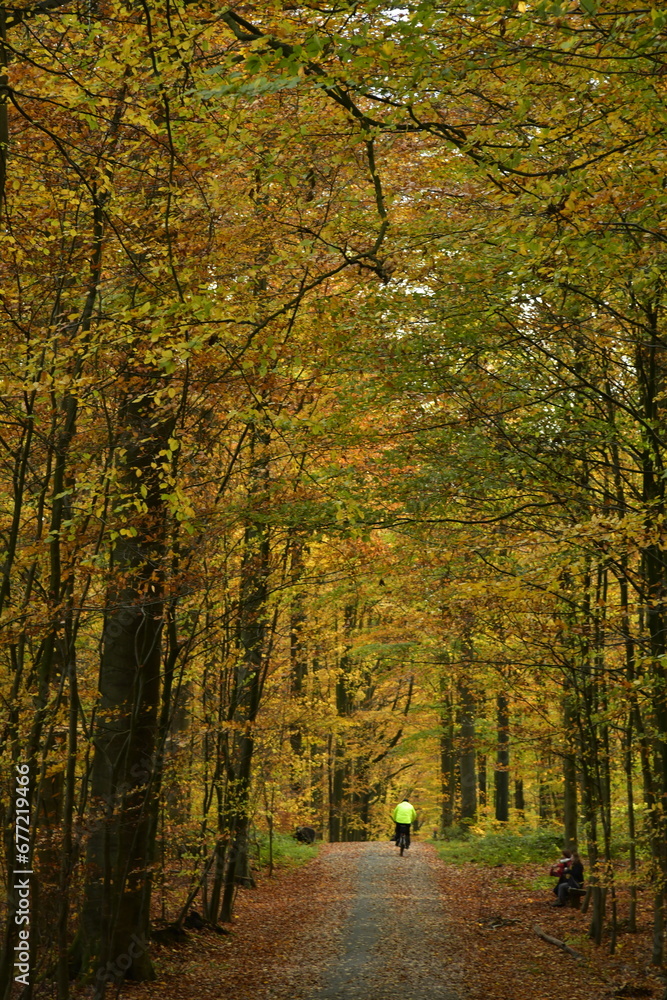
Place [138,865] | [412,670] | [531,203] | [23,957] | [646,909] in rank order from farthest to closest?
[412,670]
[646,909]
[138,865]
[23,957]
[531,203]

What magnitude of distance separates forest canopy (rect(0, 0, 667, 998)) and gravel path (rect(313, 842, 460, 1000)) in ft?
6.87

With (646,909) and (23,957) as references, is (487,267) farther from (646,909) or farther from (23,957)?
(646,909)

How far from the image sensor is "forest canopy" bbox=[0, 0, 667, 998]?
5699mm

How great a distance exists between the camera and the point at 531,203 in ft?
20.6

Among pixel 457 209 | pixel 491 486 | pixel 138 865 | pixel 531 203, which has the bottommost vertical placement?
pixel 138 865

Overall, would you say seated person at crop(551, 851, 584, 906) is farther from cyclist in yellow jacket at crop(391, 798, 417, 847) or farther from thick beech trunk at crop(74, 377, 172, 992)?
cyclist in yellow jacket at crop(391, 798, 417, 847)

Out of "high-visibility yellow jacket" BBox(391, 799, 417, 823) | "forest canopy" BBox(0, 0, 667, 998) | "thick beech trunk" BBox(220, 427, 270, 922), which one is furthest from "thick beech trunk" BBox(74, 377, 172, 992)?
"high-visibility yellow jacket" BBox(391, 799, 417, 823)

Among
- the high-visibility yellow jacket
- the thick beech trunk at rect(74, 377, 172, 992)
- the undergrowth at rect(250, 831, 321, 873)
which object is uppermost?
the thick beech trunk at rect(74, 377, 172, 992)

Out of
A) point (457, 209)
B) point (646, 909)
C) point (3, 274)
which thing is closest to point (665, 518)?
point (457, 209)

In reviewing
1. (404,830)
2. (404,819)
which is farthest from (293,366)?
(404,830)

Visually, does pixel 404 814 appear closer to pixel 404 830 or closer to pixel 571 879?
pixel 404 830

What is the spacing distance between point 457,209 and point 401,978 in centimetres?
856

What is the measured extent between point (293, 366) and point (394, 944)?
25.4 feet

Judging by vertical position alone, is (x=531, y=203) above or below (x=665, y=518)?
above
